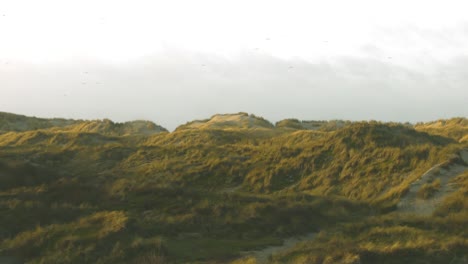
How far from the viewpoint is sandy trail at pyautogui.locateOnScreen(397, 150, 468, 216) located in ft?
62.8

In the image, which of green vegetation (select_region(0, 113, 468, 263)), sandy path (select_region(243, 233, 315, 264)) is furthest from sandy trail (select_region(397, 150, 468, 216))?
sandy path (select_region(243, 233, 315, 264))

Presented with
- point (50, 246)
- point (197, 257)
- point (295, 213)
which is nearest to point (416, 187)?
point (295, 213)

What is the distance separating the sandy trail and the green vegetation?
1.17 ft

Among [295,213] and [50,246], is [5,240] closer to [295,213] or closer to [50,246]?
[50,246]

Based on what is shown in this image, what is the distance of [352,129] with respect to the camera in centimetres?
3550

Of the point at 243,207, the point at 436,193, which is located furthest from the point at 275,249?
the point at 436,193

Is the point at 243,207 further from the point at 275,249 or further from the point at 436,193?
the point at 436,193

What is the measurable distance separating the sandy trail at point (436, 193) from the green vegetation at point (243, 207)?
36cm

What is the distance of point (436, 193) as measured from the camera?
20.5m

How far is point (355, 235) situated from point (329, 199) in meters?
5.27

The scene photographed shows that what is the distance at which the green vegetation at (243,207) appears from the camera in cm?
1266

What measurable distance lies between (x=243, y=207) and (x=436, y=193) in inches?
359

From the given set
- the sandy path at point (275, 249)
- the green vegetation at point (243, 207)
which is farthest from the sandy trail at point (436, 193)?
the sandy path at point (275, 249)

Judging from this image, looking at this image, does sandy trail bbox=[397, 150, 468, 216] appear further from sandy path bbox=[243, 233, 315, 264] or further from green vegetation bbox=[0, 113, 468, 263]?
sandy path bbox=[243, 233, 315, 264]
